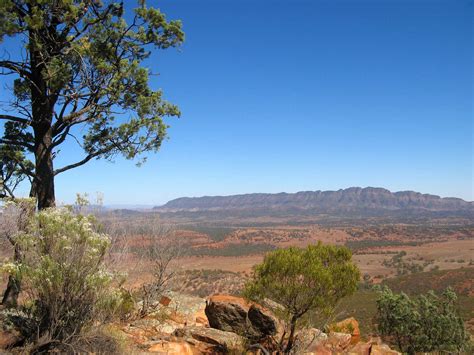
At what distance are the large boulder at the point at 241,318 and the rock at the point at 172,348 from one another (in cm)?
213

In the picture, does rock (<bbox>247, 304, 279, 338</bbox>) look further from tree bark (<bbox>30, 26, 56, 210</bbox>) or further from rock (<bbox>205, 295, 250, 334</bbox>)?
tree bark (<bbox>30, 26, 56, 210</bbox>)

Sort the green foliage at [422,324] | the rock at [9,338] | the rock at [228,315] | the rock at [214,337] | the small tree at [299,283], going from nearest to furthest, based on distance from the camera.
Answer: the rock at [9,338]
the small tree at [299,283]
the rock at [214,337]
the rock at [228,315]
the green foliage at [422,324]

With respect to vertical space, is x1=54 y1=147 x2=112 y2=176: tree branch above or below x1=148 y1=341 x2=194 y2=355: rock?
above

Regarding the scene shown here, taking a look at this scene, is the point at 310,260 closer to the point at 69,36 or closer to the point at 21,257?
the point at 21,257

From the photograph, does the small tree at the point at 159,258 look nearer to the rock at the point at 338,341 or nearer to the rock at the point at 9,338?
the rock at the point at 9,338

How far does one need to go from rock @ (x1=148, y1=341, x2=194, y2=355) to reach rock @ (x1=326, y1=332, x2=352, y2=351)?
4983mm

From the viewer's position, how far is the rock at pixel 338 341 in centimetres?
1134

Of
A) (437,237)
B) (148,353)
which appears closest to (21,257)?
(148,353)

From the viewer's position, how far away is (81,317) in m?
6.41

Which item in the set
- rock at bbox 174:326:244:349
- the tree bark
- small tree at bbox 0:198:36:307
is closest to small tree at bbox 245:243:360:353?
rock at bbox 174:326:244:349

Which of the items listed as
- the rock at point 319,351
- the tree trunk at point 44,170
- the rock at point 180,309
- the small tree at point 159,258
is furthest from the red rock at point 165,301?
the tree trunk at point 44,170

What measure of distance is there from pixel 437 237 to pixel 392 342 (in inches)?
4658

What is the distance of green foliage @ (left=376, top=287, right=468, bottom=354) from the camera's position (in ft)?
71.7

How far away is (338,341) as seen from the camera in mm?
11688
